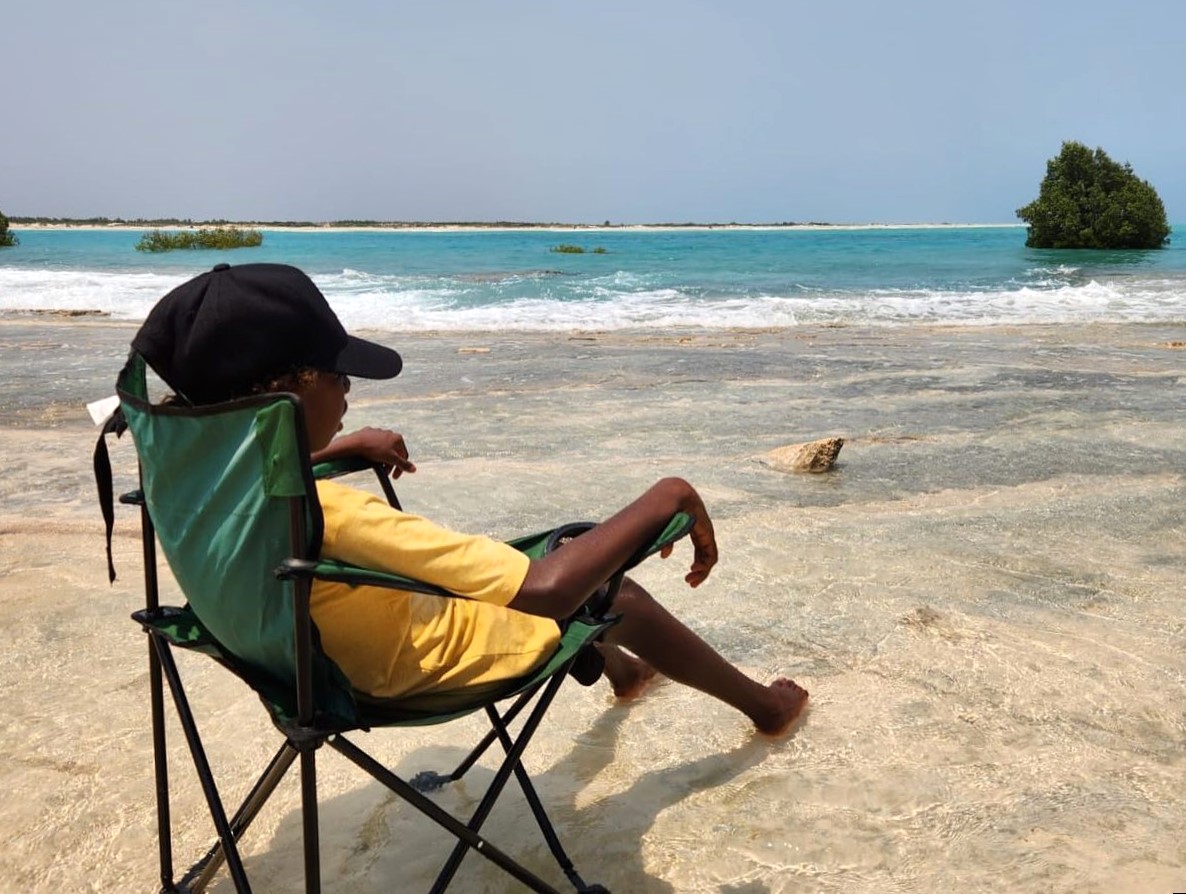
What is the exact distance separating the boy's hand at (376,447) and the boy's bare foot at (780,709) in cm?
115

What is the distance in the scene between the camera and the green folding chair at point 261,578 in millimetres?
1425

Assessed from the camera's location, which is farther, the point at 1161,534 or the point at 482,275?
the point at 482,275

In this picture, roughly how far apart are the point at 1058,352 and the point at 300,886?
9.72m

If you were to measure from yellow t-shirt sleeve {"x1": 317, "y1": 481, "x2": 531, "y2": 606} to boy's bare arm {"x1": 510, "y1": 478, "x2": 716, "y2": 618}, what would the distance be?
44mm

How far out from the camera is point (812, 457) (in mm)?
5266

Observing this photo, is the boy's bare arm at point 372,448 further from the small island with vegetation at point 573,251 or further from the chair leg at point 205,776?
the small island with vegetation at point 573,251

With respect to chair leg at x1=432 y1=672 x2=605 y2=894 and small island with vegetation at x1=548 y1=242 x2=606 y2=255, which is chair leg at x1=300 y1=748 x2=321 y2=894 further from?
small island with vegetation at x1=548 y1=242 x2=606 y2=255

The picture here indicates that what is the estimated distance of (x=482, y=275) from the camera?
29062mm

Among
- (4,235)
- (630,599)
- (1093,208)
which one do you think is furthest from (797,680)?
(4,235)

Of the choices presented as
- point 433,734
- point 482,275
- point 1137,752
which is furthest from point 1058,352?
point 482,275

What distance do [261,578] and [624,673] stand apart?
1.60 m

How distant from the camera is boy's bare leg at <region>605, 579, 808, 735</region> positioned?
235 centimetres

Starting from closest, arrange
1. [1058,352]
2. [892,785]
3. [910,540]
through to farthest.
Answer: [892,785], [910,540], [1058,352]

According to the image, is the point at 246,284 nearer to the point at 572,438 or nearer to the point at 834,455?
the point at 834,455
